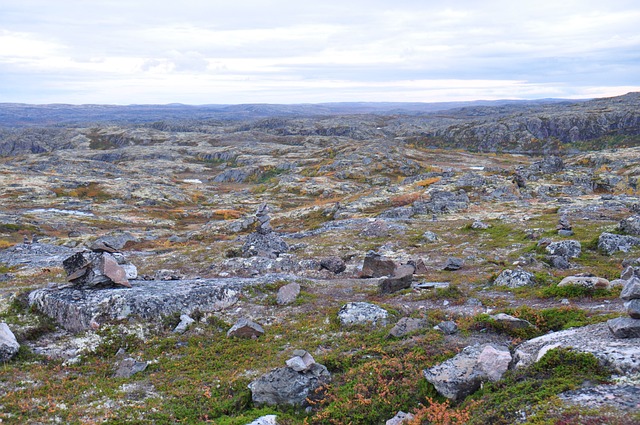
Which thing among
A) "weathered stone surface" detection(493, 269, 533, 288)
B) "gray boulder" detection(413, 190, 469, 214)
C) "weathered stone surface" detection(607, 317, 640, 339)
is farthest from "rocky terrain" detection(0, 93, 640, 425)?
"gray boulder" detection(413, 190, 469, 214)

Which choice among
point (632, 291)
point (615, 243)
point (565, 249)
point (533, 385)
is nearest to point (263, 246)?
point (565, 249)

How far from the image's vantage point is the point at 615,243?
1334 inches

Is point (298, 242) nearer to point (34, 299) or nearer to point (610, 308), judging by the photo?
point (34, 299)

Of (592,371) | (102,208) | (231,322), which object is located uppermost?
(592,371)

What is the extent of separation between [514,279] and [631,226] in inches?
851

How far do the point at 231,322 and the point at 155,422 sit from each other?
842cm

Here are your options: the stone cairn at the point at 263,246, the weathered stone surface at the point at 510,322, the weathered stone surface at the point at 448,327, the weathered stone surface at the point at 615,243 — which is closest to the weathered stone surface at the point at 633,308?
the weathered stone surface at the point at 510,322

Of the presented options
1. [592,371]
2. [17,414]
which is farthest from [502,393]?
[17,414]

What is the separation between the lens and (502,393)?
39.4ft

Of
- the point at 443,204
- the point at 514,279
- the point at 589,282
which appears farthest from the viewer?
the point at 443,204

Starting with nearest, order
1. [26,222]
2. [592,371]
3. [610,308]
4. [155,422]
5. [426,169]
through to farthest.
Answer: [592,371] → [155,422] → [610,308] → [26,222] → [426,169]

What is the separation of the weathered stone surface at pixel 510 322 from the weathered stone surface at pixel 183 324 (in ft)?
48.1

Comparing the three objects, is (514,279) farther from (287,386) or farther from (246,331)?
(287,386)

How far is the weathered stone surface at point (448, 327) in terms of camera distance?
17.3m
